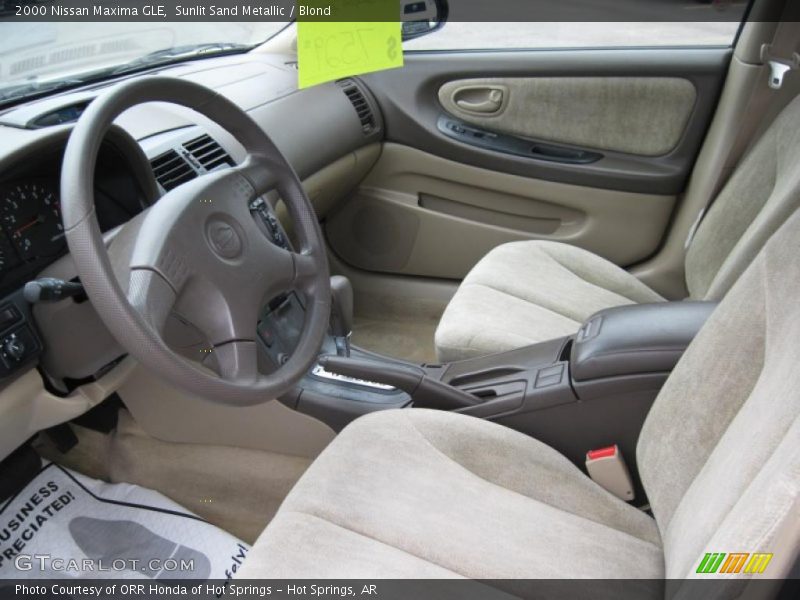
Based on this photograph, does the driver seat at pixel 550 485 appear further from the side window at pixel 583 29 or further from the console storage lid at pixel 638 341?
the side window at pixel 583 29

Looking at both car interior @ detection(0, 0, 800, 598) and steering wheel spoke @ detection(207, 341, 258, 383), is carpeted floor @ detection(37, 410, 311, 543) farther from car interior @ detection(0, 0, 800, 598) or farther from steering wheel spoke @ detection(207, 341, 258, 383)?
steering wheel spoke @ detection(207, 341, 258, 383)

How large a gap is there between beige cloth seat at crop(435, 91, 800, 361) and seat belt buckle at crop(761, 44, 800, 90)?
5.4 inches

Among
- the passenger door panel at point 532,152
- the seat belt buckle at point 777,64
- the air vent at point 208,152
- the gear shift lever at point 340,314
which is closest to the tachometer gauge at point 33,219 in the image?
the air vent at point 208,152

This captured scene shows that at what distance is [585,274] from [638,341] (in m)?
0.56

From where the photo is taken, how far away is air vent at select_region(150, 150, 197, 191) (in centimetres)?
139

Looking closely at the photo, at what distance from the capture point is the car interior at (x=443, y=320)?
3.19 feet

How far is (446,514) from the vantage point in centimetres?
108

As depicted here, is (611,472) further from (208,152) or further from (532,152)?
(532,152)

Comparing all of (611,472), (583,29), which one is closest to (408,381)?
(611,472)

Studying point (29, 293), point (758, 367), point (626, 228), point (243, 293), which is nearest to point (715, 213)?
point (626, 228)

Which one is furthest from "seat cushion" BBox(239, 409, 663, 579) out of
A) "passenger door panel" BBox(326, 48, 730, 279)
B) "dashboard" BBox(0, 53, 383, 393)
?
"passenger door panel" BBox(326, 48, 730, 279)

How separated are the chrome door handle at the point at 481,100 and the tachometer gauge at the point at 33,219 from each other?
1257 mm

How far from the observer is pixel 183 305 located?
105cm

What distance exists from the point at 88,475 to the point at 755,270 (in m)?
1.34
